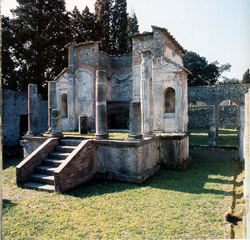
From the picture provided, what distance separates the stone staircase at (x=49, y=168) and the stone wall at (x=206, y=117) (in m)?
22.1

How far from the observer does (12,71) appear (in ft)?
61.9

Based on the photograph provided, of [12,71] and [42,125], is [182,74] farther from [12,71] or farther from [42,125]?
[12,71]

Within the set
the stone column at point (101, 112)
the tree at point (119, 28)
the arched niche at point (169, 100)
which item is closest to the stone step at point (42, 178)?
the stone column at point (101, 112)

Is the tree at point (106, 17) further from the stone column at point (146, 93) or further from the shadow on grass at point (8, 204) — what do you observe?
the shadow on grass at point (8, 204)

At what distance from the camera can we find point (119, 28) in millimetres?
24812

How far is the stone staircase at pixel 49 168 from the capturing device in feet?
22.6

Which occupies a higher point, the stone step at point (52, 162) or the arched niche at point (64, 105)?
the arched niche at point (64, 105)

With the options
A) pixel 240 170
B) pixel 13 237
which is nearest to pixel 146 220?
pixel 13 237

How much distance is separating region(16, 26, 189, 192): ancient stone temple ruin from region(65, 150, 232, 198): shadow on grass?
0.31 meters

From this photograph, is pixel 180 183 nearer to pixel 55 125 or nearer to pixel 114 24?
pixel 55 125

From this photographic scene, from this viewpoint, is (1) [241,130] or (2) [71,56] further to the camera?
(2) [71,56]

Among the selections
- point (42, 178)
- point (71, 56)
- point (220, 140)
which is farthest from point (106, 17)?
point (42, 178)

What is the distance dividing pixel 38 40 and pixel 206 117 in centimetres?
2005

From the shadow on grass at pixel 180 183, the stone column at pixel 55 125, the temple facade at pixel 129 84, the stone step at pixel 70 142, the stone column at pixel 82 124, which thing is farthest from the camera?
the stone column at pixel 82 124
